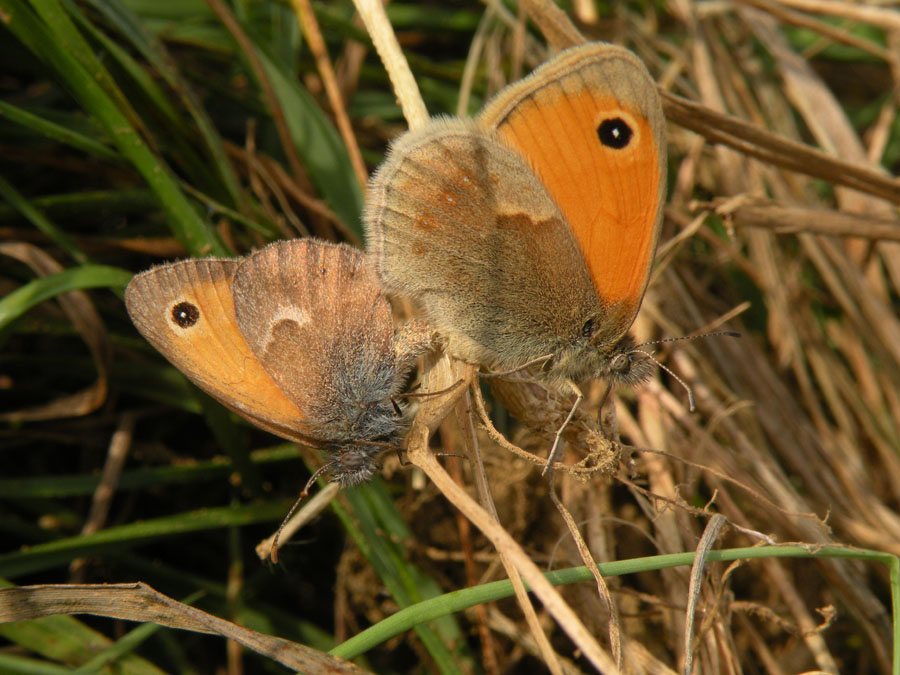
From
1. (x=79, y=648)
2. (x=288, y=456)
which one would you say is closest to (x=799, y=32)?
(x=288, y=456)

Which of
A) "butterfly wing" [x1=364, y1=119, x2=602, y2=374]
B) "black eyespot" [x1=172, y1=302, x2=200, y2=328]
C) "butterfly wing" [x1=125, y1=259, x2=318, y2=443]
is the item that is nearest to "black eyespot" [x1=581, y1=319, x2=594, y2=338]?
"butterfly wing" [x1=364, y1=119, x2=602, y2=374]

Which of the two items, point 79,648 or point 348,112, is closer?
point 79,648

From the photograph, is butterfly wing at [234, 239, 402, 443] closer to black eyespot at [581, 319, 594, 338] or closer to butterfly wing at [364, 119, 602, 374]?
butterfly wing at [364, 119, 602, 374]

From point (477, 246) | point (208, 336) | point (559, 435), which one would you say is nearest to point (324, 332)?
point (208, 336)

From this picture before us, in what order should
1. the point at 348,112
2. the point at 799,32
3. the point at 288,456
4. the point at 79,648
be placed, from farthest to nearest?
the point at 799,32
the point at 348,112
the point at 288,456
the point at 79,648

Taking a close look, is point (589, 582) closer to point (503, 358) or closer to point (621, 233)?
point (503, 358)

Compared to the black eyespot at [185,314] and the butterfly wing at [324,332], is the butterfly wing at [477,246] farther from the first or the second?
the black eyespot at [185,314]

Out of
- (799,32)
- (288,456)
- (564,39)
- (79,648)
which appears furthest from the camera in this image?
(799,32)
